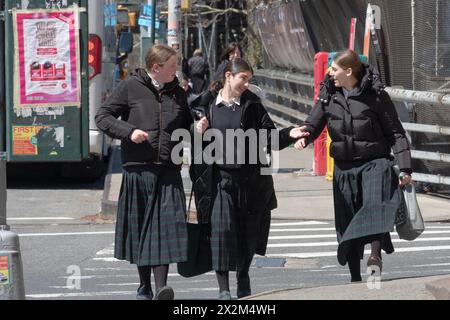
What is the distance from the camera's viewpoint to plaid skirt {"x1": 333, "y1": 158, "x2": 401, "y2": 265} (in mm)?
8336

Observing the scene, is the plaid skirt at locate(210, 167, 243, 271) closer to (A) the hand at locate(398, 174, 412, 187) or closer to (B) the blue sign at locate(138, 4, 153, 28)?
(A) the hand at locate(398, 174, 412, 187)

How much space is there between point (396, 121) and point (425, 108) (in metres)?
7.20

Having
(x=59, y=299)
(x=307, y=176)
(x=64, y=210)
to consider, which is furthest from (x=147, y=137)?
(x=307, y=176)

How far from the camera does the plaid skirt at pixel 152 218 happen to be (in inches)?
320

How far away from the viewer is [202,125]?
8.13 metres

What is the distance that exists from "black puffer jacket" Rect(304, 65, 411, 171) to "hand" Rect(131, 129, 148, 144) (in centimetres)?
147

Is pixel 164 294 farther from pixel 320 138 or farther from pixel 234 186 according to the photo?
pixel 320 138

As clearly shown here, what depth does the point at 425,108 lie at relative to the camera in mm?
15523

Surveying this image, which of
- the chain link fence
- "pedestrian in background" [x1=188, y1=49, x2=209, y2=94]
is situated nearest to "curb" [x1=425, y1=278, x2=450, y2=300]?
the chain link fence

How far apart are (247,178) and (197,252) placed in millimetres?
636

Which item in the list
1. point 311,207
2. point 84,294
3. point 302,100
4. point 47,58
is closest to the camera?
point 84,294

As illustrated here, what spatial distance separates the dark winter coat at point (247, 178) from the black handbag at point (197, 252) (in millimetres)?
84

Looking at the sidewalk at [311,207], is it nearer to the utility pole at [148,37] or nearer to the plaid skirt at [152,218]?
the plaid skirt at [152,218]

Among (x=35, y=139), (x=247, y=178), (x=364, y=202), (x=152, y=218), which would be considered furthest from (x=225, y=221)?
(x=35, y=139)
